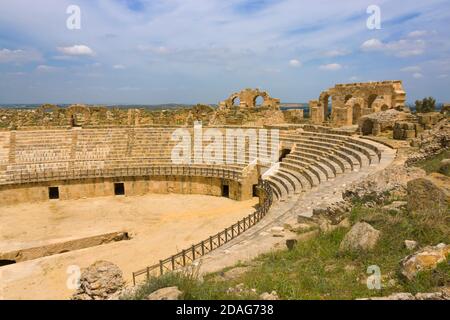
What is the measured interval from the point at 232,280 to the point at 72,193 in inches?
657

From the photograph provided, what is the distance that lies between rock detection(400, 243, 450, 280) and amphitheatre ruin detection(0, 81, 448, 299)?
11.0 ft

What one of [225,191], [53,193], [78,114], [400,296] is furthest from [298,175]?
[78,114]

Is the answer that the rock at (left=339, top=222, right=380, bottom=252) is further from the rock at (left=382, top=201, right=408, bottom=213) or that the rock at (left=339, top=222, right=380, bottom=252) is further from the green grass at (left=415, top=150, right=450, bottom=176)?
the green grass at (left=415, top=150, right=450, bottom=176)

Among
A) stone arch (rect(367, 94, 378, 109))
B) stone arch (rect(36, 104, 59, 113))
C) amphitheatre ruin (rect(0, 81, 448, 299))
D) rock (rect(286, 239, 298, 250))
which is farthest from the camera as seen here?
stone arch (rect(367, 94, 378, 109))

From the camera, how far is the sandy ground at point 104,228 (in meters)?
10.3

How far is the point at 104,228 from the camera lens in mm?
14359

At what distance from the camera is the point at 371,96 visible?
2488cm

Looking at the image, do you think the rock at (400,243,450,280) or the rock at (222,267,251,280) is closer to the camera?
the rock at (400,243,450,280)

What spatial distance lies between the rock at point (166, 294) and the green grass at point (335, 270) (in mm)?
139

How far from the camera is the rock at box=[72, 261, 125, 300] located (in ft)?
23.2

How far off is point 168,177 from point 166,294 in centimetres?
1675

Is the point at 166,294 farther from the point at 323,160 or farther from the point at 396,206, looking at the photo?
the point at 323,160

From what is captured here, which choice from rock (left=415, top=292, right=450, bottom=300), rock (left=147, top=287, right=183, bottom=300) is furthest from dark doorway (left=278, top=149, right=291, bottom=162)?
rock (left=147, top=287, right=183, bottom=300)
